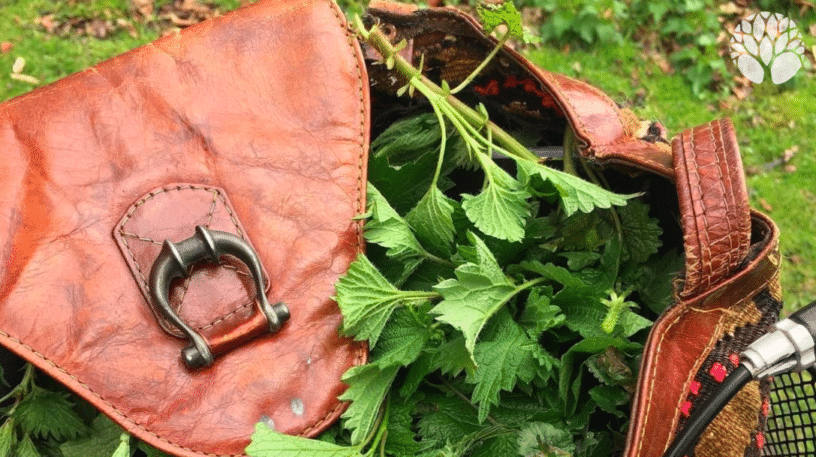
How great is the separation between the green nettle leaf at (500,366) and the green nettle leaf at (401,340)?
0.08 m

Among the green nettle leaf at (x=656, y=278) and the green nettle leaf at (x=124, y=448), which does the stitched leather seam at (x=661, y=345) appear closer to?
the green nettle leaf at (x=656, y=278)

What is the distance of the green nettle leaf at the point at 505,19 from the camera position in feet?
3.41

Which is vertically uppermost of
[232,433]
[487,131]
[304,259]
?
[487,131]

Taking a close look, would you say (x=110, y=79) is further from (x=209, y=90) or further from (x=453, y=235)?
(x=453, y=235)

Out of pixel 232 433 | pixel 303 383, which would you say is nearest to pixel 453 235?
pixel 303 383

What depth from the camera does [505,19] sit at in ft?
3.44

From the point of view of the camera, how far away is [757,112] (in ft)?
7.80

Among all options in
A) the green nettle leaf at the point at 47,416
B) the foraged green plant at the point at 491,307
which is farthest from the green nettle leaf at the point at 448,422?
the green nettle leaf at the point at 47,416

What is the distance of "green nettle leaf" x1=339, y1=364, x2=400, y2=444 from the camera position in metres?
0.97

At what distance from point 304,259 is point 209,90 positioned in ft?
0.85

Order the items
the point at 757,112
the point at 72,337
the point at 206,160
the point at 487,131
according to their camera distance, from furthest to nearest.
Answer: the point at 757,112, the point at 487,131, the point at 206,160, the point at 72,337

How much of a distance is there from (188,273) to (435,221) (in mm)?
326

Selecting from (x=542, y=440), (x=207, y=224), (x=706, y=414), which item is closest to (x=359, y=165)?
(x=207, y=224)

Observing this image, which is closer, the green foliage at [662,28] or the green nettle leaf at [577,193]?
the green nettle leaf at [577,193]
